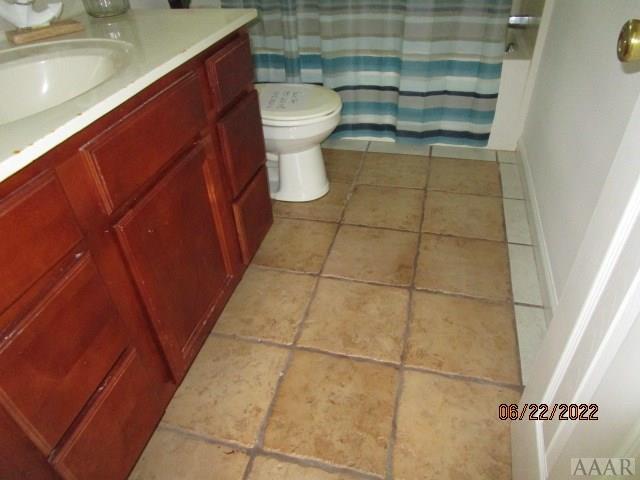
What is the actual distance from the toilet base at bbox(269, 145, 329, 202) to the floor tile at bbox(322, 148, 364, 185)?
0.14 m

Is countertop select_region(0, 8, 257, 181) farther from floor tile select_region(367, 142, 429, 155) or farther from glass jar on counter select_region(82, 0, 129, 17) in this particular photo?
floor tile select_region(367, 142, 429, 155)

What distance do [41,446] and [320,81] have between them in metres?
2.01

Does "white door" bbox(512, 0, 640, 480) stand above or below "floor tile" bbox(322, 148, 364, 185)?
above

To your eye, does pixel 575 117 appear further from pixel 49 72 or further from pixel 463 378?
pixel 49 72

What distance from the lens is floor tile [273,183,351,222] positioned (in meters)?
1.89

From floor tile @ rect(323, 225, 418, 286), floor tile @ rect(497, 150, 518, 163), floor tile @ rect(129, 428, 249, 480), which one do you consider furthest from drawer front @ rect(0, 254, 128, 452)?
floor tile @ rect(497, 150, 518, 163)

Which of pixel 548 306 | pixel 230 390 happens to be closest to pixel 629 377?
pixel 548 306

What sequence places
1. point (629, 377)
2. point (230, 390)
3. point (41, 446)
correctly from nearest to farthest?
point (629, 377) < point (41, 446) < point (230, 390)

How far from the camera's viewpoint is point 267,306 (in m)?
1.46

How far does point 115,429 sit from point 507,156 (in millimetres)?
2127

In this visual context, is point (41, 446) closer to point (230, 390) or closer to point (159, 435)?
point (159, 435)

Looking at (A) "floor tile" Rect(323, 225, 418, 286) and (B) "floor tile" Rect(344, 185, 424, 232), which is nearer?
(A) "floor tile" Rect(323, 225, 418, 286)

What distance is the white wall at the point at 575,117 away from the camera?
3.60 ft

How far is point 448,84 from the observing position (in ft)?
7.06
